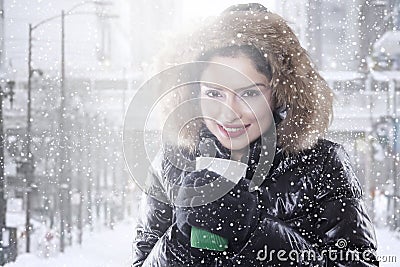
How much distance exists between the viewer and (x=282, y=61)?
0.76 m

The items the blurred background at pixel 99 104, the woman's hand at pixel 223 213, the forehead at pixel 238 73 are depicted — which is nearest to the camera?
the woman's hand at pixel 223 213

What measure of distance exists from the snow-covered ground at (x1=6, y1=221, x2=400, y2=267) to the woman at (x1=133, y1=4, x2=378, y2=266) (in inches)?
29.0

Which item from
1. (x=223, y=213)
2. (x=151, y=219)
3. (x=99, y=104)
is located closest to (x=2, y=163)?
(x=99, y=104)

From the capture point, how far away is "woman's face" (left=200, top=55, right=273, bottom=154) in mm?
770

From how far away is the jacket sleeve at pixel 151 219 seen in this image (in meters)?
0.76

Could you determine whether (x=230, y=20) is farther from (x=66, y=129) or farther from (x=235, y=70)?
(x=66, y=129)

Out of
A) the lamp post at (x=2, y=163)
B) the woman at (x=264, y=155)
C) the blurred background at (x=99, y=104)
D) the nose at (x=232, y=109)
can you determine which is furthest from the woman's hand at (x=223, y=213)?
the lamp post at (x=2, y=163)

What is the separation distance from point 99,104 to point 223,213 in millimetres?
889

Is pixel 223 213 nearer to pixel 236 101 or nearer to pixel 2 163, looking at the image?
pixel 236 101

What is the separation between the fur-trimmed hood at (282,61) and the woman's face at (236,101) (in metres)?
0.02

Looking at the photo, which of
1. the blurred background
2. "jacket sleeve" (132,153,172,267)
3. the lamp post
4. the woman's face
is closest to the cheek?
the woman's face

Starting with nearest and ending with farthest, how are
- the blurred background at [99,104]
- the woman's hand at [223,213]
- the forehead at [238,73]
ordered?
the woman's hand at [223,213], the forehead at [238,73], the blurred background at [99,104]

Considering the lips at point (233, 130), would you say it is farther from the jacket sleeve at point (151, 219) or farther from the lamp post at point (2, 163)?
the lamp post at point (2, 163)

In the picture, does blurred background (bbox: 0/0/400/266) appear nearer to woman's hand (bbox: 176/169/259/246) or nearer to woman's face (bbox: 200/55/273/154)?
woman's face (bbox: 200/55/273/154)
